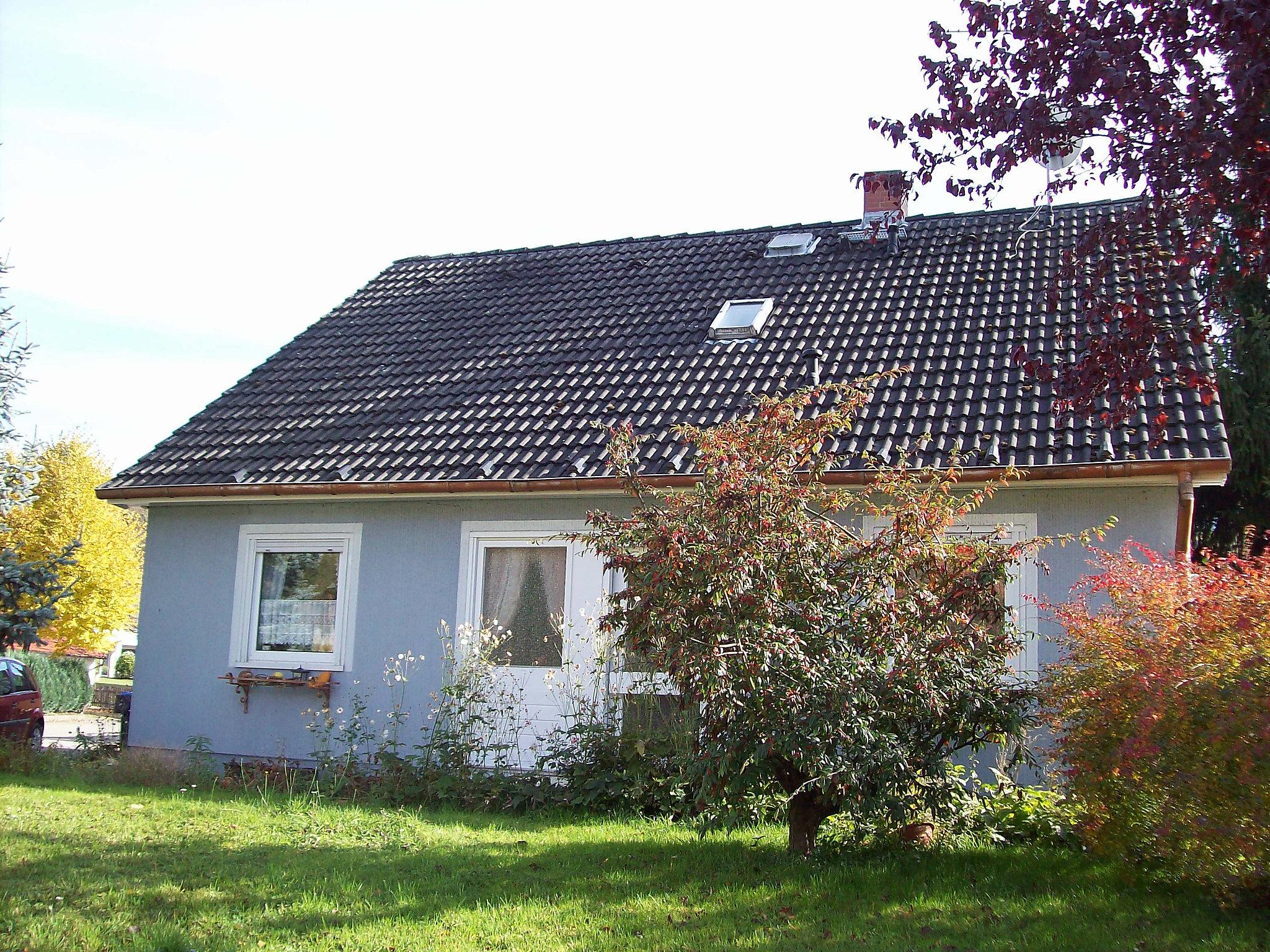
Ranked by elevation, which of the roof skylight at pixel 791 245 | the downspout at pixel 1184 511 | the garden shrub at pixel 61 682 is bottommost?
the garden shrub at pixel 61 682

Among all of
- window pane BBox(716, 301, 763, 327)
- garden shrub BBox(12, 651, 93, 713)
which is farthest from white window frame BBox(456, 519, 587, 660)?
garden shrub BBox(12, 651, 93, 713)

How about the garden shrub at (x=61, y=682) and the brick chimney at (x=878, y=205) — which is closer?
the brick chimney at (x=878, y=205)

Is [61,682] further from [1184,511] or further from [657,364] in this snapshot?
[1184,511]

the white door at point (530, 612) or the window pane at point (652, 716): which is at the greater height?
the white door at point (530, 612)

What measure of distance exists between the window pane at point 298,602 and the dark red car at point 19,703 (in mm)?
3735

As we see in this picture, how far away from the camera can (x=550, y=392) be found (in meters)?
11.8

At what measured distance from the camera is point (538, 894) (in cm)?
594

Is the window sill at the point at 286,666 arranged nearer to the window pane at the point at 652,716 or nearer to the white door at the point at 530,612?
the white door at the point at 530,612

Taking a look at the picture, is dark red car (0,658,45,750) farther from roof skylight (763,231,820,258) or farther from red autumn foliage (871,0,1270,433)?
red autumn foliage (871,0,1270,433)

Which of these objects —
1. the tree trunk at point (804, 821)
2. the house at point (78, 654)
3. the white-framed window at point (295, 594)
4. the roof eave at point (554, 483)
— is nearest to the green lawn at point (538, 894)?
the tree trunk at point (804, 821)

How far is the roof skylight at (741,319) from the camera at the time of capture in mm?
12148

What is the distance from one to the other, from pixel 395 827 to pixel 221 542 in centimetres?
527

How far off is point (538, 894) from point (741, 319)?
7929mm

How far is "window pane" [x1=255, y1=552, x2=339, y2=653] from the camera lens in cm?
1123
